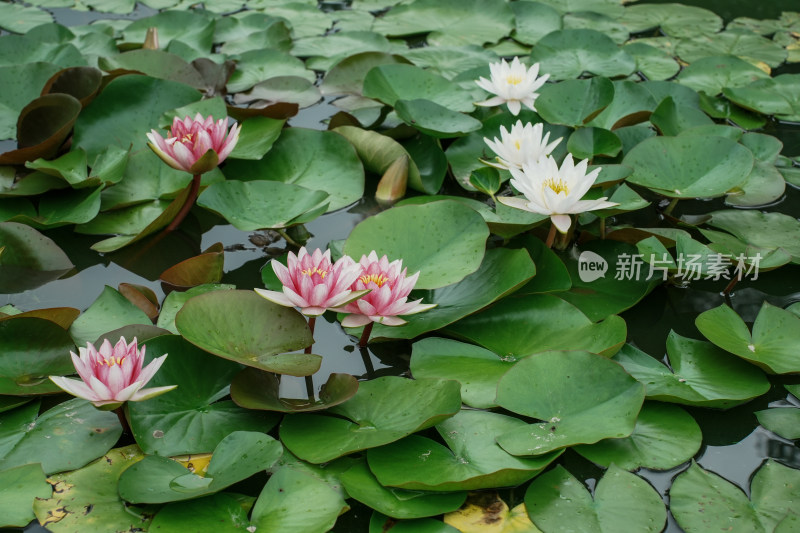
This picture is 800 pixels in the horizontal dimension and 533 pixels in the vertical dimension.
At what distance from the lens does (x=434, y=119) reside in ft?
8.03

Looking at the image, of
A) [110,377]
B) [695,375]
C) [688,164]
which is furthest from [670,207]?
[110,377]

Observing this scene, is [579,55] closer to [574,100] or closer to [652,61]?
[652,61]

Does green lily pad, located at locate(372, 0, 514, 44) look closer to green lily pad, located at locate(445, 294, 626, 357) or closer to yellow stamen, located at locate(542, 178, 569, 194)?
yellow stamen, located at locate(542, 178, 569, 194)

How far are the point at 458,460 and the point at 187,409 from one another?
0.62 meters

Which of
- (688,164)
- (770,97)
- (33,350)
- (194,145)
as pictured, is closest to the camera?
(33,350)

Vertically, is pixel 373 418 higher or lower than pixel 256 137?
lower

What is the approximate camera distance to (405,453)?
4.92 ft

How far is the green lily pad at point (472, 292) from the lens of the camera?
1.79m

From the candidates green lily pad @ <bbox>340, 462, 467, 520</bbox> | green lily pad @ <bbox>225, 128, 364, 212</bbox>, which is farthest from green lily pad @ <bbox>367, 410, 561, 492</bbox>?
green lily pad @ <bbox>225, 128, 364, 212</bbox>

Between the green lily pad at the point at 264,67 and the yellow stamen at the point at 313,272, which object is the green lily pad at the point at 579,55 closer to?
the green lily pad at the point at 264,67

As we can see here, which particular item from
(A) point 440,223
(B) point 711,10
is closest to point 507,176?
(A) point 440,223

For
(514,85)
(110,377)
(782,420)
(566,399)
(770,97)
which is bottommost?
(782,420)

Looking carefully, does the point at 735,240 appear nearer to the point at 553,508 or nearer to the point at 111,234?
the point at 553,508

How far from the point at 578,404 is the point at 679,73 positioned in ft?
7.26
